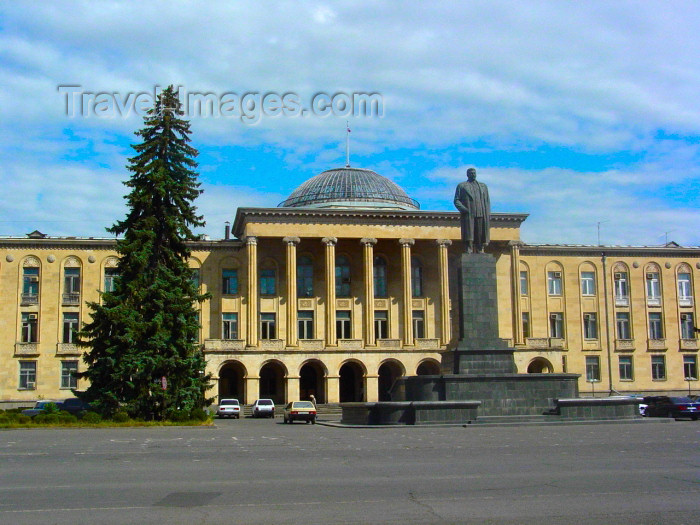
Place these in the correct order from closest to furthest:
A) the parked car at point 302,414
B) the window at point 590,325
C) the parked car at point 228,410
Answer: the parked car at point 302,414
the parked car at point 228,410
the window at point 590,325

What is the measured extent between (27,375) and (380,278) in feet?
89.9

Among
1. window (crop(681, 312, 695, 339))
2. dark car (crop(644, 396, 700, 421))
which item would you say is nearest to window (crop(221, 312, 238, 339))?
dark car (crop(644, 396, 700, 421))

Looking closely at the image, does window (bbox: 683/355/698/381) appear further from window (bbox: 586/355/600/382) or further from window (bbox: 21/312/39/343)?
window (bbox: 21/312/39/343)

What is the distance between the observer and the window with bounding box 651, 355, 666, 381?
68688mm

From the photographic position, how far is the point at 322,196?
73.4 metres

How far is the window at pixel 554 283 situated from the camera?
226 ft

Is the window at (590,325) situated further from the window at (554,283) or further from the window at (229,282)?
the window at (229,282)

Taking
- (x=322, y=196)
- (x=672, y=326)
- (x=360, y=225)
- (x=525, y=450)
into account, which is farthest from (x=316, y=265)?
(x=525, y=450)

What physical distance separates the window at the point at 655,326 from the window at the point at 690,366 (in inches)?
111

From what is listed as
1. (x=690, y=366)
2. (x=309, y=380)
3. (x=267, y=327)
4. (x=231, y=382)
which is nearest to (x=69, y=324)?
(x=231, y=382)

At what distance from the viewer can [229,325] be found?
64625 mm

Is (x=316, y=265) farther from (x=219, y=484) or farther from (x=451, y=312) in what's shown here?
(x=219, y=484)

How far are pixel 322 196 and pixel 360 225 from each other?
1045 cm

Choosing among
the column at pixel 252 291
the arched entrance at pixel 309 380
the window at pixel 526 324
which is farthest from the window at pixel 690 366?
the column at pixel 252 291
